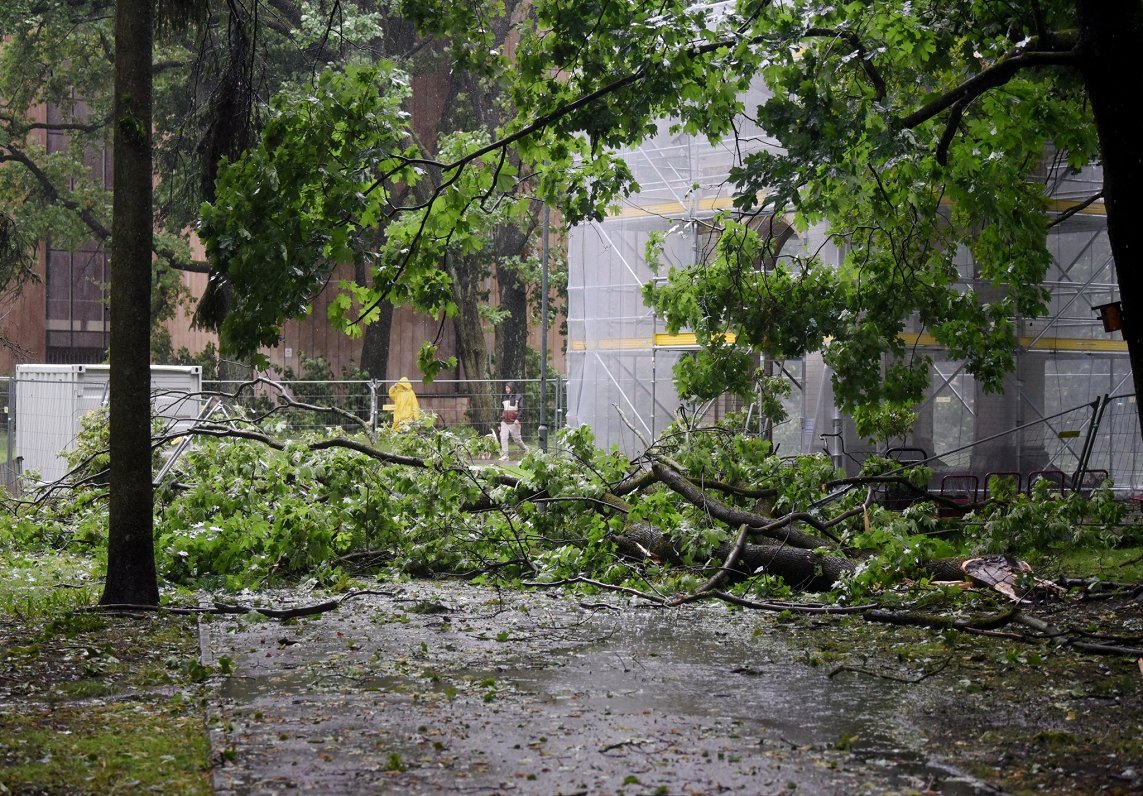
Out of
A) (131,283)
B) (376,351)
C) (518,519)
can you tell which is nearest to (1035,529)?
(518,519)

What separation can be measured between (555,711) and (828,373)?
53.1ft

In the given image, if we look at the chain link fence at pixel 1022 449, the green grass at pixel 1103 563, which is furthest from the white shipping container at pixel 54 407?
the green grass at pixel 1103 563

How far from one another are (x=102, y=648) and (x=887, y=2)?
21.6ft

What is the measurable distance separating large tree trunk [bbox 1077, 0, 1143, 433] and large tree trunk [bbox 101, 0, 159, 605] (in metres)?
5.78

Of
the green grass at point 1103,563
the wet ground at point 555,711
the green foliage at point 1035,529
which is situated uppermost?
the green foliage at point 1035,529

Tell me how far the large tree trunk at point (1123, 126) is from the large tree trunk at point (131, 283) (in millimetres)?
5784

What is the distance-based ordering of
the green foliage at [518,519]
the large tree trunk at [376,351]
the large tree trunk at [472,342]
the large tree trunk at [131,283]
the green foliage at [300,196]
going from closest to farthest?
1. the green foliage at [300,196]
2. the large tree trunk at [131,283]
3. the green foliage at [518,519]
4. the large tree trunk at [472,342]
5. the large tree trunk at [376,351]

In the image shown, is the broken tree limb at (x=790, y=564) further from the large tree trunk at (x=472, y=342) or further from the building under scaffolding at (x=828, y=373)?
the large tree trunk at (x=472, y=342)

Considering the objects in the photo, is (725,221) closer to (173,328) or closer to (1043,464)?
(1043,464)

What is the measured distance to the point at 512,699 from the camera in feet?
20.1

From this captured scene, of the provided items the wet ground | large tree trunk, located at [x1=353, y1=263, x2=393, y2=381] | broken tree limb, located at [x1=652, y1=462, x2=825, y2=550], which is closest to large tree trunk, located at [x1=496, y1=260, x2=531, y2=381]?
large tree trunk, located at [x1=353, y1=263, x2=393, y2=381]

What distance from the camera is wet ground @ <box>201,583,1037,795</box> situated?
473cm

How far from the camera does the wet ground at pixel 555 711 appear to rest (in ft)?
15.5

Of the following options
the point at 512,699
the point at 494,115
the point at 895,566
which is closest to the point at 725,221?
the point at 895,566
